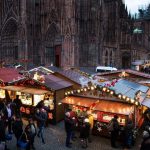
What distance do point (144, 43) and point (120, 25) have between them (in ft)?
64.4

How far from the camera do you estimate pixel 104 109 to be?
39.0ft

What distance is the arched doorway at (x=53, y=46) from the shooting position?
3941cm

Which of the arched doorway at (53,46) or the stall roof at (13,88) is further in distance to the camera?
the arched doorway at (53,46)

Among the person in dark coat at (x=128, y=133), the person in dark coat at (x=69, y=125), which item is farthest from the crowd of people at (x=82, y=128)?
the person in dark coat at (x=128, y=133)

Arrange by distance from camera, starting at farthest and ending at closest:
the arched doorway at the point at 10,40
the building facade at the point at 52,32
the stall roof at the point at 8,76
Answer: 1. the arched doorway at the point at 10,40
2. the building facade at the point at 52,32
3. the stall roof at the point at 8,76

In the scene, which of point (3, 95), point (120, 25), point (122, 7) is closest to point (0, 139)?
point (3, 95)

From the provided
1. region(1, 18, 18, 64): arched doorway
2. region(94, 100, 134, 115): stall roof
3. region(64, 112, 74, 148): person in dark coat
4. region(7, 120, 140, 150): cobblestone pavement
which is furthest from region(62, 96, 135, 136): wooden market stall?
region(1, 18, 18, 64): arched doorway

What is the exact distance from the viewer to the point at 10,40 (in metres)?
41.8

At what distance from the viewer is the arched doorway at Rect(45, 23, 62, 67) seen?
39406 mm

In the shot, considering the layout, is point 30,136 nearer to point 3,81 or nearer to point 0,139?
point 0,139

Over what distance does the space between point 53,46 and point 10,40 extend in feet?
26.2

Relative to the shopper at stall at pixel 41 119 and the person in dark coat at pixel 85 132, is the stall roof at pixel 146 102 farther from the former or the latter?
the shopper at stall at pixel 41 119

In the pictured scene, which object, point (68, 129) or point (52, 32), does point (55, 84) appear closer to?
point (68, 129)

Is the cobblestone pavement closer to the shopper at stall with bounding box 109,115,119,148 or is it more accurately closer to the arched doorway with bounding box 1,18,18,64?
the shopper at stall with bounding box 109,115,119,148
